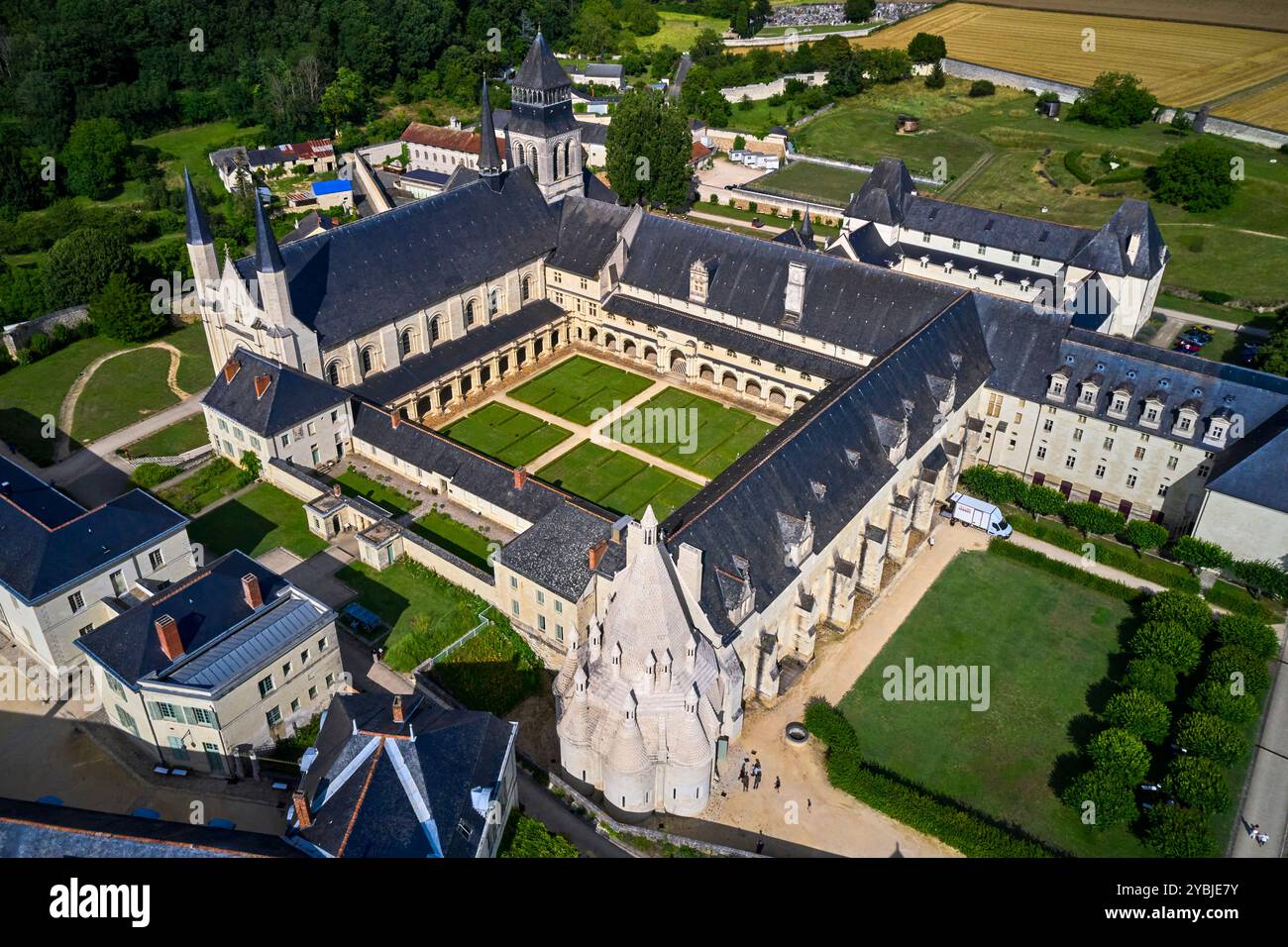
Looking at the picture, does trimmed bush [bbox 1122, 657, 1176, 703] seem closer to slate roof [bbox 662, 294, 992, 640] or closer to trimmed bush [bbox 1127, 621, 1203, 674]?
trimmed bush [bbox 1127, 621, 1203, 674]

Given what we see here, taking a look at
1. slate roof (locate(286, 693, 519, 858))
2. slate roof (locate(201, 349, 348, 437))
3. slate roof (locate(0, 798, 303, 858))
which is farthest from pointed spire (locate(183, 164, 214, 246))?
slate roof (locate(0, 798, 303, 858))

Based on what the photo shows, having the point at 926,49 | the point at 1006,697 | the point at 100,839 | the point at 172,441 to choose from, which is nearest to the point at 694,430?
the point at 1006,697

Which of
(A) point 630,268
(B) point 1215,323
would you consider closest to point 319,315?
(A) point 630,268

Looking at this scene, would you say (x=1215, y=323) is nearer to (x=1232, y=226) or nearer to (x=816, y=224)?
(x=1232, y=226)

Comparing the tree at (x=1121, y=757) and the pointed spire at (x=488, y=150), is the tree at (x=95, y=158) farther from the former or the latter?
the tree at (x=1121, y=757)

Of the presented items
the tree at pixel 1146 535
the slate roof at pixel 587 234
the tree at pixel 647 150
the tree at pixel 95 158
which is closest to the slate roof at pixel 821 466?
the tree at pixel 1146 535

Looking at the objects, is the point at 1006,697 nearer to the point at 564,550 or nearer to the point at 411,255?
the point at 564,550
